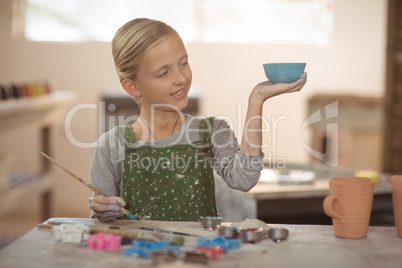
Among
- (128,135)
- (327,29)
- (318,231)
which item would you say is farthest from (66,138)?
(318,231)

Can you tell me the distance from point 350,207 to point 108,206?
0.52 metres

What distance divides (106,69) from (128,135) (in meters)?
3.31

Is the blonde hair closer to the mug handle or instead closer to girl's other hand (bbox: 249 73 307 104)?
girl's other hand (bbox: 249 73 307 104)

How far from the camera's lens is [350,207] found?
42.0 inches

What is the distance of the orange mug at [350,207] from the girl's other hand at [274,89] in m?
0.23

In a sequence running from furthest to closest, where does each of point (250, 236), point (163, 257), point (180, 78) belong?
point (180, 78) → point (250, 236) → point (163, 257)

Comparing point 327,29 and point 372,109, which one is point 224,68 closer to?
point 327,29

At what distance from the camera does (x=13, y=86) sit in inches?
124

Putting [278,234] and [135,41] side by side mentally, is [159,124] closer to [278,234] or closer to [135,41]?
[135,41]

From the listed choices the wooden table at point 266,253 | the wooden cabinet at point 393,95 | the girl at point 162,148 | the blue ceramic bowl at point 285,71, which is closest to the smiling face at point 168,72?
the girl at point 162,148

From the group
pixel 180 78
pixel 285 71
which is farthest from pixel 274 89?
pixel 180 78

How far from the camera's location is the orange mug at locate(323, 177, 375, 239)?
3.47 ft

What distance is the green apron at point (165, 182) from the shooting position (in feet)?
4.50

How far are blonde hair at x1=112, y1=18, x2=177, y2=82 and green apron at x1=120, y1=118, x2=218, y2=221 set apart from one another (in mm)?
178
